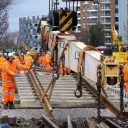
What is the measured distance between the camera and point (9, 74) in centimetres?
1598

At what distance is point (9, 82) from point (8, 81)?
0.15 feet

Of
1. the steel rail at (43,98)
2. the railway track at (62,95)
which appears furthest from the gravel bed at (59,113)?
the steel rail at (43,98)

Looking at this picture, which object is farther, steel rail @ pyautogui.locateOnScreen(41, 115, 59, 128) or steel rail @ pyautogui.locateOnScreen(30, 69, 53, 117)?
steel rail @ pyautogui.locateOnScreen(30, 69, 53, 117)

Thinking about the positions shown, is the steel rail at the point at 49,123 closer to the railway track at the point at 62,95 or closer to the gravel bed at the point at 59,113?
the railway track at the point at 62,95

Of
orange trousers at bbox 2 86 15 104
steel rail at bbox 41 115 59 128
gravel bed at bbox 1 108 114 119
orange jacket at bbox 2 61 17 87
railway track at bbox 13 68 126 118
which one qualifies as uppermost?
orange jacket at bbox 2 61 17 87

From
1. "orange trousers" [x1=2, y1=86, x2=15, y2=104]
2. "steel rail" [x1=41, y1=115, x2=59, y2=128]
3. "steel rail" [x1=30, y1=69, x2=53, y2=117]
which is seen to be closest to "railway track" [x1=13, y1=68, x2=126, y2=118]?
"steel rail" [x1=30, y1=69, x2=53, y2=117]

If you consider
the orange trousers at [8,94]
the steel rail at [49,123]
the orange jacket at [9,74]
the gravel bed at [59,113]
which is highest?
the orange jacket at [9,74]

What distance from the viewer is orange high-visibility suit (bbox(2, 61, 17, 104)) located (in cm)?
1583

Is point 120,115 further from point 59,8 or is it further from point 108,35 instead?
point 108,35

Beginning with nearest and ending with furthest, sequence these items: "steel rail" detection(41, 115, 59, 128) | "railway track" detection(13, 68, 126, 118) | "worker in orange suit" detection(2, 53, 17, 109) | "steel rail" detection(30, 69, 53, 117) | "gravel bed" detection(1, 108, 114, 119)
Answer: "steel rail" detection(41, 115, 59, 128)
"steel rail" detection(30, 69, 53, 117)
"railway track" detection(13, 68, 126, 118)
"gravel bed" detection(1, 108, 114, 119)
"worker in orange suit" detection(2, 53, 17, 109)

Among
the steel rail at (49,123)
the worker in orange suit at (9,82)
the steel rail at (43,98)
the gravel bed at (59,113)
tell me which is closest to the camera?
the steel rail at (49,123)

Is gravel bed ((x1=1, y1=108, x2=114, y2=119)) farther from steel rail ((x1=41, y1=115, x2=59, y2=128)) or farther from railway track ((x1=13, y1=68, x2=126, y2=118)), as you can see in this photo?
steel rail ((x1=41, y1=115, x2=59, y2=128))

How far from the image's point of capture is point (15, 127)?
1212cm

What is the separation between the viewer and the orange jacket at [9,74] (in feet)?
51.9
